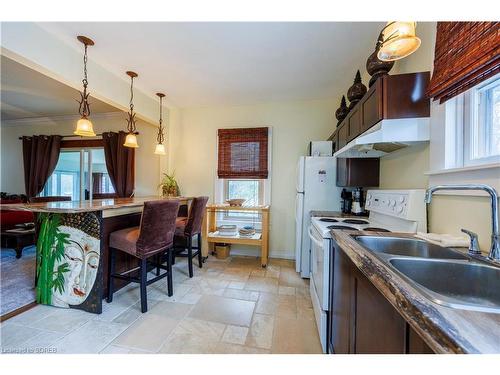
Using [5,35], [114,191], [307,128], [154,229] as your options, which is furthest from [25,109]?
[307,128]

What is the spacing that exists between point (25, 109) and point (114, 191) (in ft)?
7.67

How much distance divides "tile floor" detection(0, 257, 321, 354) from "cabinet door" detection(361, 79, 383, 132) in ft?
5.60

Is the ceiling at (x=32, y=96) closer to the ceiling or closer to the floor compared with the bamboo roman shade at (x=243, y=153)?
closer to the ceiling

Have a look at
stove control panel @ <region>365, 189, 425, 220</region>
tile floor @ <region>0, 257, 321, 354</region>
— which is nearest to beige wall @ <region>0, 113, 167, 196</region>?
tile floor @ <region>0, 257, 321, 354</region>

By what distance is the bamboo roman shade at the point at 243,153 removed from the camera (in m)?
3.52

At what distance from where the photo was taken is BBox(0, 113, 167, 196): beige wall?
159 inches

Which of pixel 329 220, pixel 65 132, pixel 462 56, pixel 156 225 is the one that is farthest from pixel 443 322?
pixel 65 132

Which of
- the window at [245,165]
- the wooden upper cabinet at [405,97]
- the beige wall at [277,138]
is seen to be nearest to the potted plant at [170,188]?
the beige wall at [277,138]

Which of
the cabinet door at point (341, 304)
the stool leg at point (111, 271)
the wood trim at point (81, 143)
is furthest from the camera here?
the wood trim at point (81, 143)

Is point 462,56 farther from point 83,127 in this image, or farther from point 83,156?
point 83,156

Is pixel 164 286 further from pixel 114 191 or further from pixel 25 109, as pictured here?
pixel 25 109

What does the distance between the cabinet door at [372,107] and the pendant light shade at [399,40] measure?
370mm

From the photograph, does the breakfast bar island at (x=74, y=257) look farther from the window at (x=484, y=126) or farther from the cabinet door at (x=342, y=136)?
the window at (x=484, y=126)

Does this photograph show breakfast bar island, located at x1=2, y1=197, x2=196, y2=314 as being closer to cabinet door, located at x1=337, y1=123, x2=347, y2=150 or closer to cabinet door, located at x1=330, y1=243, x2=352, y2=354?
cabinet door, located at x1=330, y1=243, x2=352, y2=354
